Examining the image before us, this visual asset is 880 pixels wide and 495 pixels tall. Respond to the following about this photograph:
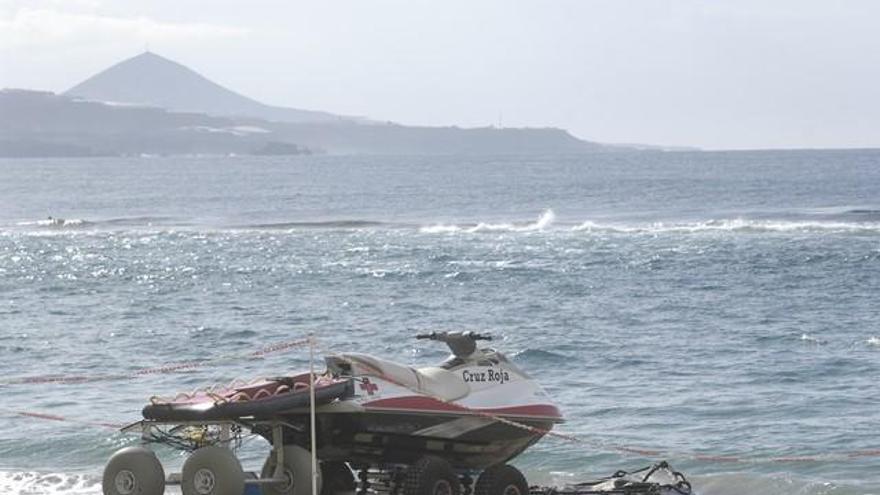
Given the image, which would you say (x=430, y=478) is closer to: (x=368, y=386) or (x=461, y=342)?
(x=368, y=386)

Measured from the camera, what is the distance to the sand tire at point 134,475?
1816 centimetres

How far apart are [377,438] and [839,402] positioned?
14069mm

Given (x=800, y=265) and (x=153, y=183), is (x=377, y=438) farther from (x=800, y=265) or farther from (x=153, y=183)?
(x=153, y=183)

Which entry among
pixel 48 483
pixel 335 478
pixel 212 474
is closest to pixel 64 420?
pixel 48 483

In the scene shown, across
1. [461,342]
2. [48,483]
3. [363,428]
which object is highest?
[461,342]

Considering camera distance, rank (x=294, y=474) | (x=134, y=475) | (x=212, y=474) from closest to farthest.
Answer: (x=212, y=474) < (x=134, y=475) < (x=294, y=474)

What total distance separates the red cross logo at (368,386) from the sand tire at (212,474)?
1.75m

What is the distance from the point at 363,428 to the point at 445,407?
99 centimetres

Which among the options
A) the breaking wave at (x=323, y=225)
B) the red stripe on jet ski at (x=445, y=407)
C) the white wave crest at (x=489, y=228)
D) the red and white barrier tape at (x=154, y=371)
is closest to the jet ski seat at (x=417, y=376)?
the red stripe on jet ski at (x=445, y=407)

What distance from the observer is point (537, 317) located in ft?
148

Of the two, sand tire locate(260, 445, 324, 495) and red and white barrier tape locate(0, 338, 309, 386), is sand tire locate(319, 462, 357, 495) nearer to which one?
sand tire locate(260, 445, 324, 495)

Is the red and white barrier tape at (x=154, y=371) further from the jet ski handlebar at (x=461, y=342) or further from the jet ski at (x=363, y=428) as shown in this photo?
the jet ski handlebar at (x=461, y=342)

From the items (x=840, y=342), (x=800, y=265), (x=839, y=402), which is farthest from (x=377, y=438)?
(x=800, y=265)

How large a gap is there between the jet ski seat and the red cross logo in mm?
92
